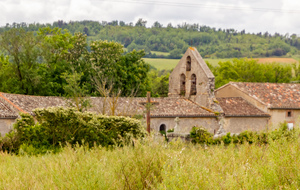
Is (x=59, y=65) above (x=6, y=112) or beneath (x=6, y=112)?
above

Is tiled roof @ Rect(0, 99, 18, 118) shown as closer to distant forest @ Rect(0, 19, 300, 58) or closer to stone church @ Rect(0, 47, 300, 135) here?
stone church @ Rect(0, 47, 300, 135)

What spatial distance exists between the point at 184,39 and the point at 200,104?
4759 inches

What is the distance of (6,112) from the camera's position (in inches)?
888

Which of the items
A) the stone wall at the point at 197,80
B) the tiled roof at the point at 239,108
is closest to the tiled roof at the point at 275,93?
the tiled roof at the point at 239,108

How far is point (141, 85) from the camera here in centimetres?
3850

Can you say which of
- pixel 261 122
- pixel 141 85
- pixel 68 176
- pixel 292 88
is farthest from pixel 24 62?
pixel 68 176

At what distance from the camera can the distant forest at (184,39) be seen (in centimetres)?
13088

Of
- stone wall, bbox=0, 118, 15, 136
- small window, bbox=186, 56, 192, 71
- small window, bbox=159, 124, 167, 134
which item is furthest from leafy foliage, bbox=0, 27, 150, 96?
small window, bbox=159, 124, 167, 134

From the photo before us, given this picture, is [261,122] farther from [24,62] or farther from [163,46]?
[163,46]

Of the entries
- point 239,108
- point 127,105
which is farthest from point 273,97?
point 127,105

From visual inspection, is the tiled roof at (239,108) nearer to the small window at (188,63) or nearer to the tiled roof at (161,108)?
the tiled roof at (161,108)

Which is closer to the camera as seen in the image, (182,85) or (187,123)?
(187,123)

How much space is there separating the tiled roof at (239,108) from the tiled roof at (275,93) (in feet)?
3.41

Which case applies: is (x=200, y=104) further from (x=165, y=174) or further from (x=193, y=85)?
(x=165, y=174)
